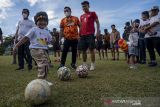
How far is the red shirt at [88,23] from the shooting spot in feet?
39.7

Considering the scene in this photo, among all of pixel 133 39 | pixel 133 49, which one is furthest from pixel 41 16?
pixel 133 39

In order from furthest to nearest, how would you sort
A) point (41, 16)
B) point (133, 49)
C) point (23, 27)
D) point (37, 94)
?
point (23, 27), point (133, 49), point (41, 16), point (37, 94)

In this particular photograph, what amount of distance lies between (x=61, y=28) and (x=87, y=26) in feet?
3.38

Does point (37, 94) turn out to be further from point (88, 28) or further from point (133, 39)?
point (133, 39)

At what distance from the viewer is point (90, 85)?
760cm

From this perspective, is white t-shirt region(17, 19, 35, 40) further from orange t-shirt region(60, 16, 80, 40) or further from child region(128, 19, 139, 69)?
child region(128, 19, 139, 69)

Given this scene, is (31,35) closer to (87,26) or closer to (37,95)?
(37,95)

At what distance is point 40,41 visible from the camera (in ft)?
25.9

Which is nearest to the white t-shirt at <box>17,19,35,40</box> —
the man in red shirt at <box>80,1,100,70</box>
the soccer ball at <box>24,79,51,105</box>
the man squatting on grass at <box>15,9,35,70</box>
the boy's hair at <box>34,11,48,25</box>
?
the man squatting on grass at <box>15,9,35,70</box>

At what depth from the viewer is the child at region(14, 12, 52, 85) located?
7633mm

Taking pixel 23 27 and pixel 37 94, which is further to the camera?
pixel 23 27

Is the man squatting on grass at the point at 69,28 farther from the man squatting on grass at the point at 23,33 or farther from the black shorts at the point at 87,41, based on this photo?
the man squatting on grass at the point at 23,33

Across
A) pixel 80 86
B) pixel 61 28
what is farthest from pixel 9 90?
pixel 61 28

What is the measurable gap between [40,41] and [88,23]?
14.8 ft
